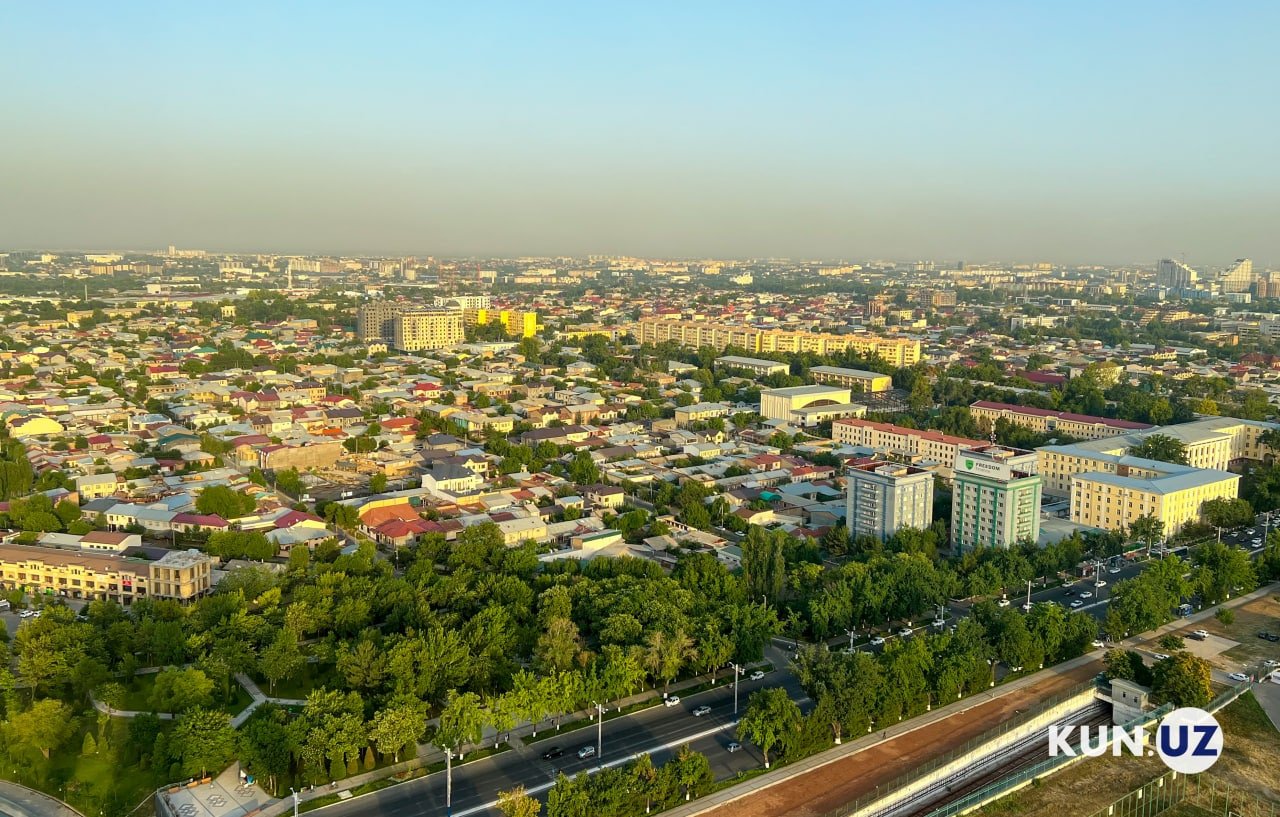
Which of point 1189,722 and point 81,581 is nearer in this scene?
point 1189,722

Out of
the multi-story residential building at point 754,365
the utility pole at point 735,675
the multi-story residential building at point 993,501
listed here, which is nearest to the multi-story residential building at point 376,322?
the multi-story residential building at point 754,365

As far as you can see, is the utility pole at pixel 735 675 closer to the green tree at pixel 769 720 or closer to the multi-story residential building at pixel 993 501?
the green tree at pixel 769 720

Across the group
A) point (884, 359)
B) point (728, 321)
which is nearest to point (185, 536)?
point (884, 359)

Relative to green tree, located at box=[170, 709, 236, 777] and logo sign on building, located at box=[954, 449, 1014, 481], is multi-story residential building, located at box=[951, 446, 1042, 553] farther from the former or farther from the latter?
green tree, located at box=[170, 709, 236, 777]

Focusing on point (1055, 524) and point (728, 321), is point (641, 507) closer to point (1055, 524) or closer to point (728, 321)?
point (1055, 524)

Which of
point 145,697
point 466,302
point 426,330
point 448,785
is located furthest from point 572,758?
point 466,302

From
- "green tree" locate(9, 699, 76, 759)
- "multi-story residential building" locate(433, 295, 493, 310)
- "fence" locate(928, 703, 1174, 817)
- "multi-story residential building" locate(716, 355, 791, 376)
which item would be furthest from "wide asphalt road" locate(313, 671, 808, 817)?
"multi-story residential building" locate(433, 295, 493, 310)

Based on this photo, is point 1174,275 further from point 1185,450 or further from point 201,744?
point 201,744
